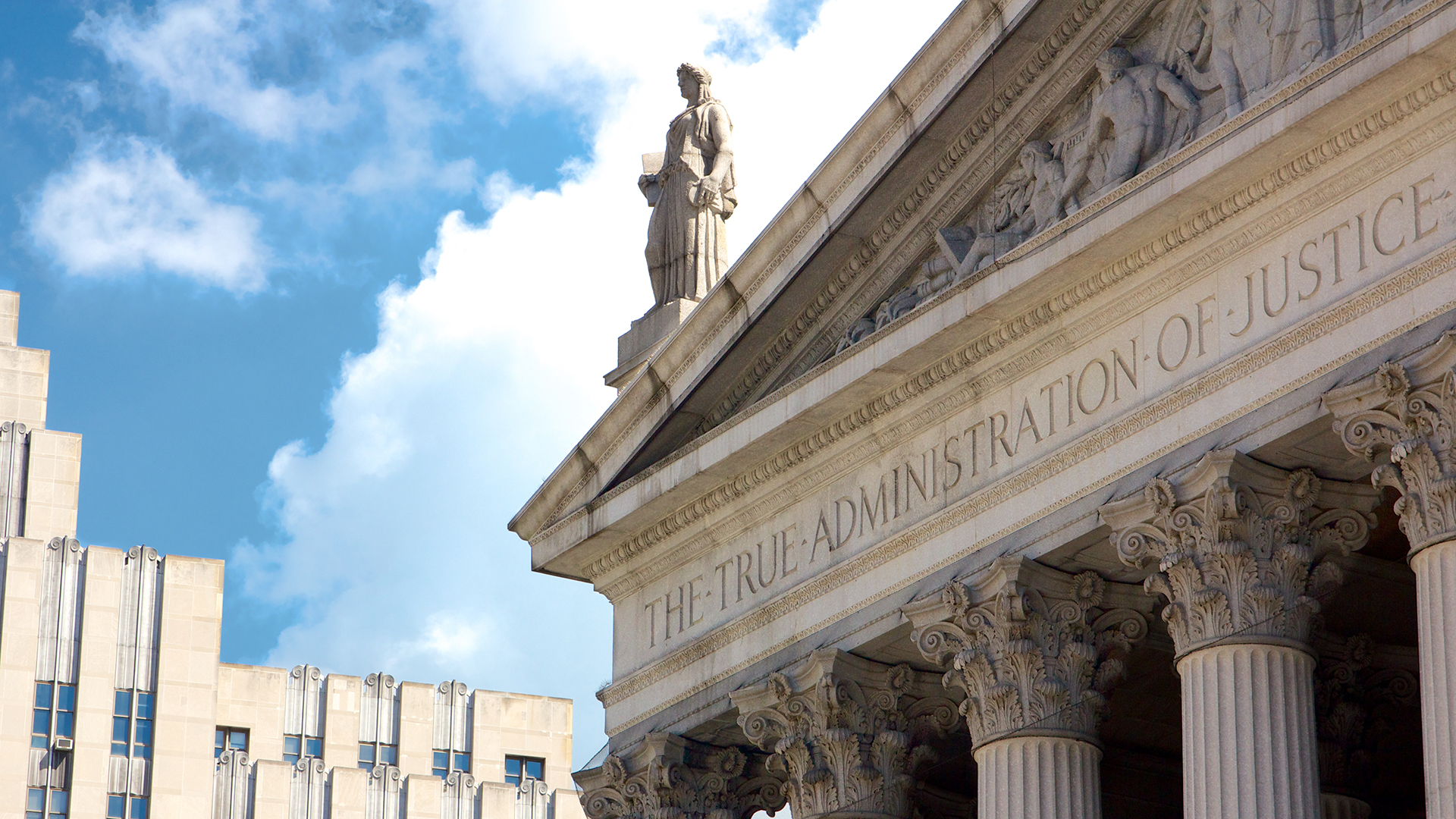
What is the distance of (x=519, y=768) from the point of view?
99.9 meters

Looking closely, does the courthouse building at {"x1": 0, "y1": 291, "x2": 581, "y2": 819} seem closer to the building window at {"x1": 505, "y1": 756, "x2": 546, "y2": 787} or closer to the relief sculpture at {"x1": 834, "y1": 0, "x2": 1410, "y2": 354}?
the building window at {"x1": 505, "y1": 756, "x2": 546, "y2": 787}

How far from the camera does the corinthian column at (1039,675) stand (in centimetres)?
3192

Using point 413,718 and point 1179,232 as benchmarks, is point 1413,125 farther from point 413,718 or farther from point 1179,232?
point 413,718

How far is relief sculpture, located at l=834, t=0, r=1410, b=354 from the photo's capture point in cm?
2966

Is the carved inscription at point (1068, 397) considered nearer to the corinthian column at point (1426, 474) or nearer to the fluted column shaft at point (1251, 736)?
the corinthian column at point (1426, 474)

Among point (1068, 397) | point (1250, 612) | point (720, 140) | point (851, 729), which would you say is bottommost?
point (851, 729)

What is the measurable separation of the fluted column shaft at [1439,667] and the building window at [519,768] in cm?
7489

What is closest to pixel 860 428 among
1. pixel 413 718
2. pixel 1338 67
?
pixel 1338 67

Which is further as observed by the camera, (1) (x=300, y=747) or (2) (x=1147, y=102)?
(1) (x=300, y=747)

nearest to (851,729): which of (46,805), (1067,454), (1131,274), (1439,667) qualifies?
(1067,454)

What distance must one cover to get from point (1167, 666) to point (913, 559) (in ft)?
15.3

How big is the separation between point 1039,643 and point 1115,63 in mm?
7188

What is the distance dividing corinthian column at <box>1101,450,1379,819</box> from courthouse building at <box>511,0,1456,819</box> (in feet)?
0.14

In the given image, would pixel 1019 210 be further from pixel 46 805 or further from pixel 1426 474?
pixel 46 805
